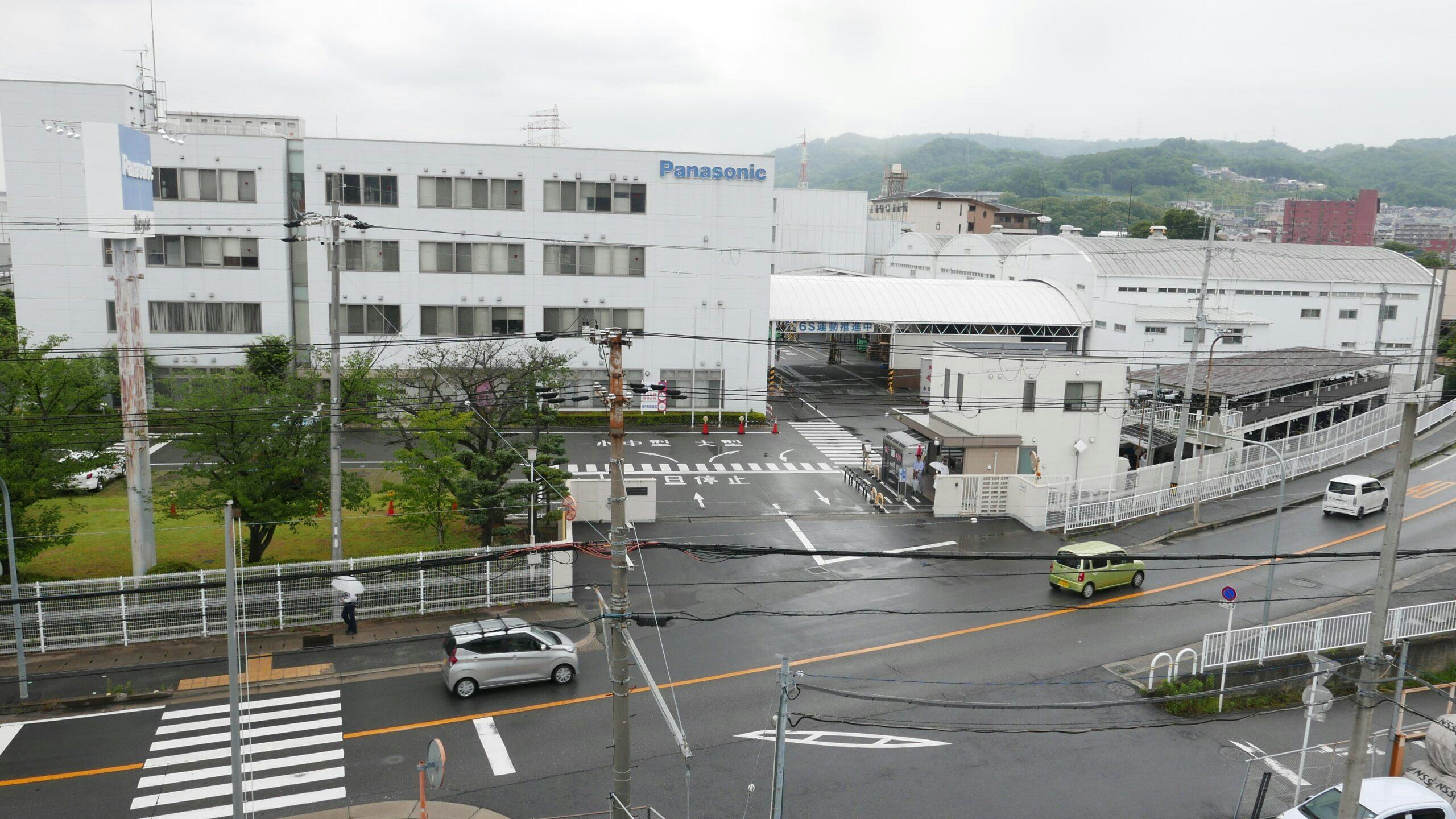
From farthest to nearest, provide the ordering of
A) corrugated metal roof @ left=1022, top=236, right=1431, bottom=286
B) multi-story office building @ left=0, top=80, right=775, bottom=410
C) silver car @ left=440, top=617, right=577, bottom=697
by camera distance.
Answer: corrugated metal roof @ left=1022, top=236, right=1431, bottom=286
multi-story office building @ left=0, top=80, right=775, bottom=410
silver car @ left=440, top=617, right=577, bottom=697

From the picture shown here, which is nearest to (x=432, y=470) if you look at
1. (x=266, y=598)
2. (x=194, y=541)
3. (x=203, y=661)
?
(x=266, y=598)

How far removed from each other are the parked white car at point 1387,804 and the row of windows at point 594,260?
127 feet

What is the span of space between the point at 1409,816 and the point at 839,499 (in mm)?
21044

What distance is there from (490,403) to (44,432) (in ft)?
54.2

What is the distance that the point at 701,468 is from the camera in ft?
125

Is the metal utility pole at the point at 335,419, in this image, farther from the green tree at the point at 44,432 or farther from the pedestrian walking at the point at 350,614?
the green tree at the point at 44,432

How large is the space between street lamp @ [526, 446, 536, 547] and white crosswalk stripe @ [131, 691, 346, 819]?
7.19 meters

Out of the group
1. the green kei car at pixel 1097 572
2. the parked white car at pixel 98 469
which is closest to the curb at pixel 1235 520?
the green kei car at pixel 1097 572

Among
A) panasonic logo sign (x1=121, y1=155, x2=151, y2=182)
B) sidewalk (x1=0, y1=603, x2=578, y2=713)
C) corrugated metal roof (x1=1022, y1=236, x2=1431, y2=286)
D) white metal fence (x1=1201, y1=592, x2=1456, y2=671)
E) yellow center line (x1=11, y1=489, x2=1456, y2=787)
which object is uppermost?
panasonic logo sign (x1=121, y1=155, x2=151, y2=182)

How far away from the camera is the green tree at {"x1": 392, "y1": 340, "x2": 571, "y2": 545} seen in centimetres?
2547

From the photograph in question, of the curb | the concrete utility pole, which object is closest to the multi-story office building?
the curb

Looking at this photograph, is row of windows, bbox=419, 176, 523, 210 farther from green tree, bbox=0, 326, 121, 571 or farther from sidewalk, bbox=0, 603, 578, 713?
sidewalk, bbox=0, 603, 578, 713

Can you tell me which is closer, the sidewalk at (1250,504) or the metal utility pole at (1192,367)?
the sidewalk at (1250,504)

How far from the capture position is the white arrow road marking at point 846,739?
A: 17.2 m
